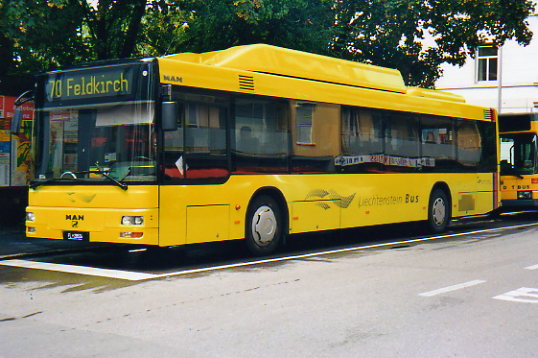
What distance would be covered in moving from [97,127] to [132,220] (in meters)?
1.42

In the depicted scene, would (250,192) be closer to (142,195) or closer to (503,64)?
(142,195)

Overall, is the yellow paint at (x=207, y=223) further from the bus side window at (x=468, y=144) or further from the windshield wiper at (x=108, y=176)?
the bus side window at (x=468, y=144)

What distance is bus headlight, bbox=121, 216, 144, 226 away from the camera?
9731mm

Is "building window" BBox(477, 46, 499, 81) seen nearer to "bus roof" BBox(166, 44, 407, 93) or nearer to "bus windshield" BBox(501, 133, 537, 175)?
"bus windshield" BBox(501, 133, 537, 175)

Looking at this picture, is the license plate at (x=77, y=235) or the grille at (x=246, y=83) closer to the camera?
the license plate at (x=77, y=235)

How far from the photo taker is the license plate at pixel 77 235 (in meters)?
10.1

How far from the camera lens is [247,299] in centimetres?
773

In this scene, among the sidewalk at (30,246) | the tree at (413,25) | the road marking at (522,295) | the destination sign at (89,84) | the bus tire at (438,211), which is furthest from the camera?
the tree at (413,25)

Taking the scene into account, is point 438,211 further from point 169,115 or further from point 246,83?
point 169,115

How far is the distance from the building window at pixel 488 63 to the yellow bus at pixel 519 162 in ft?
55.0

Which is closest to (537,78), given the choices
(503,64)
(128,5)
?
(503,64)

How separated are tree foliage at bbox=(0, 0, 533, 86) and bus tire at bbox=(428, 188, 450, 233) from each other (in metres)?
4.77

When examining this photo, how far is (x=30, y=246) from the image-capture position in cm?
1280

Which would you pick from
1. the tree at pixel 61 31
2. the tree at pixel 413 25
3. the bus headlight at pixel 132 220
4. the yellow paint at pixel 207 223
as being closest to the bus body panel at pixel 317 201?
the yellow paint at pixel 207 223
